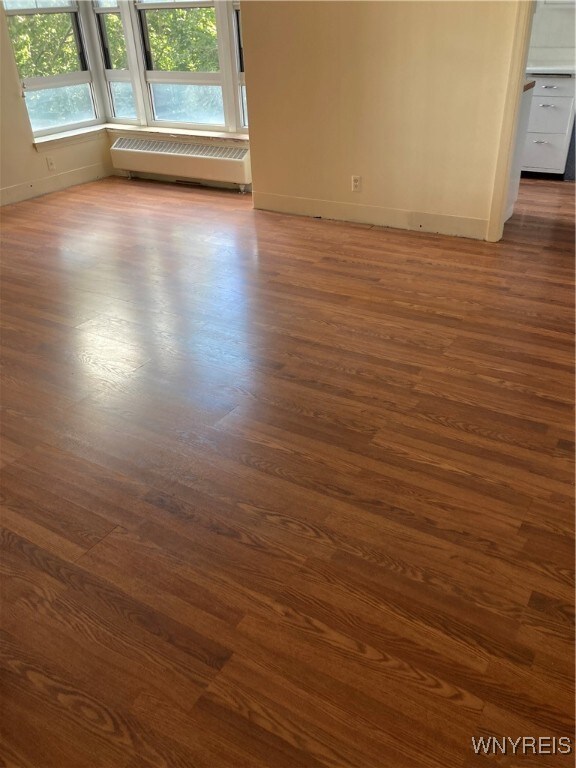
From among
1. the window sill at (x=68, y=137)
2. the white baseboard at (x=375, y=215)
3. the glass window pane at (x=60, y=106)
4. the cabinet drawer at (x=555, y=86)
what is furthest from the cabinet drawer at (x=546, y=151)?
the glass window pane at (x=60, y=106)

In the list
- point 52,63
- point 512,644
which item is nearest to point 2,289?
point 52,63

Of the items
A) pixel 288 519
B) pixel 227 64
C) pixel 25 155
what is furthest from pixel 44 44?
pixel 288 519

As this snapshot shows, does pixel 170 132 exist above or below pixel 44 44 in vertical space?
below

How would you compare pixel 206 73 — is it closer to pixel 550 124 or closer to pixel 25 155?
pixel 25 155

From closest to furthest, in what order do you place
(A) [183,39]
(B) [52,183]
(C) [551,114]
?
1. (C) [551,114]
2. (A) [183,39]
3. (B) [52,183]

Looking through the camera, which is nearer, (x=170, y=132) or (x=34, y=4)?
(x=34, y=4)

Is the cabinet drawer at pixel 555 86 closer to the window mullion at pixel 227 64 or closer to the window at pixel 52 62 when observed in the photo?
the window mullion at pixel 227 64

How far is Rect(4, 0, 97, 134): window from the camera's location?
5.25 metres

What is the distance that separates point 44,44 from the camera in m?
5.47

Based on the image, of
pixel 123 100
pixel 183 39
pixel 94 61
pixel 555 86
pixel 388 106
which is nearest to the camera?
pixel 388 106

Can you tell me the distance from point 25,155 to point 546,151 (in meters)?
4.54

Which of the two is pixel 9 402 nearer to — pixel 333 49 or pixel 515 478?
pixel 515 478

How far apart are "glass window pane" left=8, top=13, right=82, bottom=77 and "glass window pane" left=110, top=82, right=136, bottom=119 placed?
0.37 metres

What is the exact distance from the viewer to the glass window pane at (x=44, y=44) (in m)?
5.23
